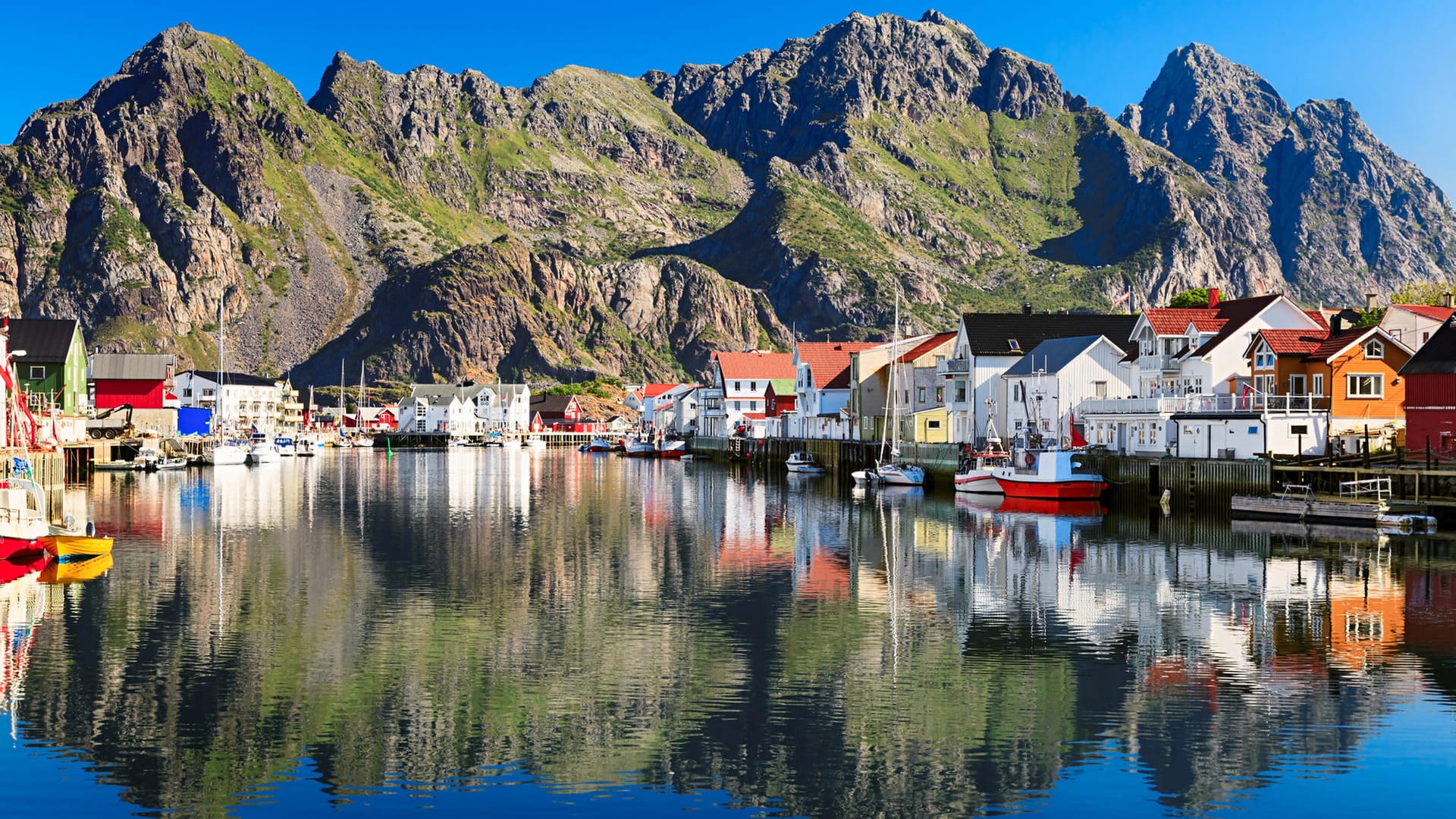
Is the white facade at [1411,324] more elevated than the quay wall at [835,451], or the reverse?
the white facade at [1411,324]

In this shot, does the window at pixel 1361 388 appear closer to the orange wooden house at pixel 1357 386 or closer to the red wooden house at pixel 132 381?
the orange wooden house at pixel 1357 386

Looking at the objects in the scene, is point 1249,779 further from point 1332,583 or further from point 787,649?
point 1332,583

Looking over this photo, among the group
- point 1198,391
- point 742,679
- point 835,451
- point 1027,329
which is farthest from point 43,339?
point 742,679

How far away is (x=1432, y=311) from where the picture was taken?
3366 inches

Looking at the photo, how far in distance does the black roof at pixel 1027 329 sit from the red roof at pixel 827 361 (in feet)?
106

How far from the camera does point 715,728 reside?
25.3 meters

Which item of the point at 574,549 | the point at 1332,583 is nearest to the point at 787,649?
the point at 1332,583

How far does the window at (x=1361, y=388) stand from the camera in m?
75.5

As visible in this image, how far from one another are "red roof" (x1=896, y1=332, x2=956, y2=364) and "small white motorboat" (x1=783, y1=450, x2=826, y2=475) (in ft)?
41.5

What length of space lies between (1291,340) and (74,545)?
67.0 metres

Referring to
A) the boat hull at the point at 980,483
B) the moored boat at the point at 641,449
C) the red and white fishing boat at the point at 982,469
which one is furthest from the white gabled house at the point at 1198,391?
the moored boat at the point at 641,449

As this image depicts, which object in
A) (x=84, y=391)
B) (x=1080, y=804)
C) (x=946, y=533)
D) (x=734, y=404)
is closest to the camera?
(x=1080, y=804)

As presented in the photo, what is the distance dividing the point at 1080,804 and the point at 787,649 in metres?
12.9

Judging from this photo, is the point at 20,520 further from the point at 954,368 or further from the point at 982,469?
the point at 954,368
